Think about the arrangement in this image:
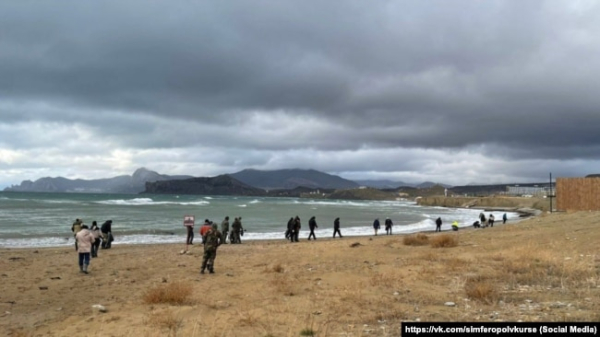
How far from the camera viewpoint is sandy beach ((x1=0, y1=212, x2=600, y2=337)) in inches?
294

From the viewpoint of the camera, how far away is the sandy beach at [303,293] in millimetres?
7465

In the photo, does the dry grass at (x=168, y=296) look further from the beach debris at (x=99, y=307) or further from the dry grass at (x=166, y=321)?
the dry grass at (x=166, y=321)

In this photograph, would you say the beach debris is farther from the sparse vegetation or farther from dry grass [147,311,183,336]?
the sparse vegetation

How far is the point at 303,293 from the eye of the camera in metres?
10.3

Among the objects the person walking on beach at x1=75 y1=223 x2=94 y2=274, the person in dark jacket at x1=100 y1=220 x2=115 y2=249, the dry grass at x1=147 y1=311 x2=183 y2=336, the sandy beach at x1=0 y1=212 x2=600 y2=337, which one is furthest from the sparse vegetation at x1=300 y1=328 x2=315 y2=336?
the person in dark jacket at x1=100 y1=220 x2=115 y2=249

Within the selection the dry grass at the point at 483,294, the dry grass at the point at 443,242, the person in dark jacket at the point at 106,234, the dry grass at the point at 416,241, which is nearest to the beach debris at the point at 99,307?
the dry grass at the point at 483,294

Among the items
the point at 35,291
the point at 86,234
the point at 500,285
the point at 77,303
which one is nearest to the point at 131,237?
the point at 86,234

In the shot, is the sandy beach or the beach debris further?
the beach debris

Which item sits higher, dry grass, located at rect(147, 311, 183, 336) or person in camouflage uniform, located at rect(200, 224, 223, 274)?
person in camouflage uniform, located at rect(200, 224, 223, 274)

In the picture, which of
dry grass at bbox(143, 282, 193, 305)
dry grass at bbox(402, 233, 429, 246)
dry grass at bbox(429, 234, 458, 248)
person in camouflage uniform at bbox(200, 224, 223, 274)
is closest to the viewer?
dry grass at bbox(143, 282, 193, 305)

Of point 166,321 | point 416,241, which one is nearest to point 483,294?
point 166,321

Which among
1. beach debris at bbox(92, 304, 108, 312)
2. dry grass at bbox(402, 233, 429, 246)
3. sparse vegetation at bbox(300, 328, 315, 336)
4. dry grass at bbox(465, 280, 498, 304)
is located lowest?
beach debris at bbox(92, 304, 108, 312)

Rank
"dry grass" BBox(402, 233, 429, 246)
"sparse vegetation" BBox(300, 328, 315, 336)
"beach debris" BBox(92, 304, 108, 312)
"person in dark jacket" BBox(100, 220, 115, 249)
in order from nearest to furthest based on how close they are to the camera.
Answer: "sparse vegetation" BBox(300, 328, 315, 336) < "beach debris" BBox(92, 304, 108, 312) < "dry grass" BBox(402, 233, 429, 246) < "person in dark jacket" BBox(100, 220, 115, 249)

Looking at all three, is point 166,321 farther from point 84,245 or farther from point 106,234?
point 106,234
